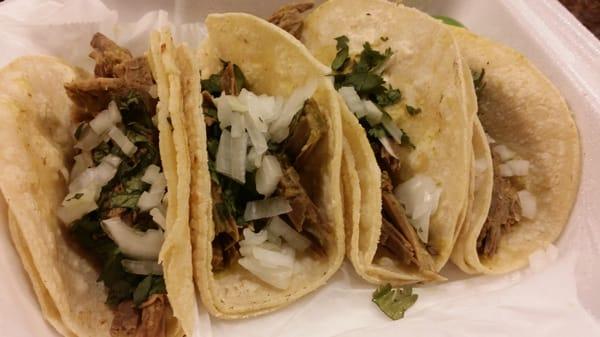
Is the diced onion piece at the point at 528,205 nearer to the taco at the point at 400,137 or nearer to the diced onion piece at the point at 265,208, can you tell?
the taco at the point at 400,137

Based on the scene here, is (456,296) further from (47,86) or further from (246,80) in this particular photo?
(47,86)

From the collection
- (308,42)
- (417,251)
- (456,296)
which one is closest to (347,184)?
(417,251)

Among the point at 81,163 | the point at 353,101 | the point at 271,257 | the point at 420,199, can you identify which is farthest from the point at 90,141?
the point at 420,199

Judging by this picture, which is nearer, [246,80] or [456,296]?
[456,296]

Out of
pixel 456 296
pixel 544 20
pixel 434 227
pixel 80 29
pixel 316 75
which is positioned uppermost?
pixel 544 20

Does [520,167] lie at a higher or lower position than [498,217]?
higher

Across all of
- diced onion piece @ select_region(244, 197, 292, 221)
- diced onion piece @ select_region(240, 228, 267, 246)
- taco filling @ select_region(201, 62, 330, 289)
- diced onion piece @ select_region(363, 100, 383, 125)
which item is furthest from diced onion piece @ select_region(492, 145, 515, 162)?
diced onion piece @ select_region(240, 228, 267, 246)

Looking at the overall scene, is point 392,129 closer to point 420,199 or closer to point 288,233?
point 420,199
